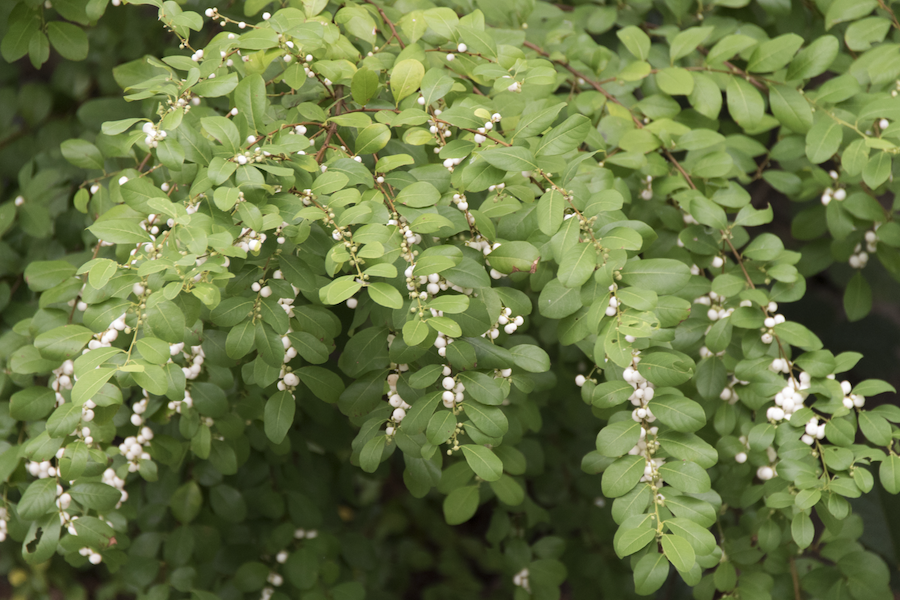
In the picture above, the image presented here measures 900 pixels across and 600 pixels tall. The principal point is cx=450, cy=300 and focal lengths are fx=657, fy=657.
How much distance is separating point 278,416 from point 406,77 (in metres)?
0.66

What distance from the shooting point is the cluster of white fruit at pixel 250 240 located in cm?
98

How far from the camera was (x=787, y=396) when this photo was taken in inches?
46.3

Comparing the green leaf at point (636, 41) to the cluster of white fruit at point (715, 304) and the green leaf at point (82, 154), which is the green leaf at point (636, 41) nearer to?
the cluster of white fruit at point (715, 304)

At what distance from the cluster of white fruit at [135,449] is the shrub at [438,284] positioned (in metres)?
0.01

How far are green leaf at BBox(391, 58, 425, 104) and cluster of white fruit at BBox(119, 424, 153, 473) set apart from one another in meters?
0.85

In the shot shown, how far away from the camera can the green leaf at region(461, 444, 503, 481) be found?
1044 mm

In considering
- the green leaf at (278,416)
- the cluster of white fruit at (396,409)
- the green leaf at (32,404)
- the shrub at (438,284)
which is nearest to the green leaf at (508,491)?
the shrub at (438,284)

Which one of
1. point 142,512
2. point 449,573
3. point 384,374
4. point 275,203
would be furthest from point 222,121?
point 449,573

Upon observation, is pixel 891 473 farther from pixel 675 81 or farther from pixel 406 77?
pixel 406 77

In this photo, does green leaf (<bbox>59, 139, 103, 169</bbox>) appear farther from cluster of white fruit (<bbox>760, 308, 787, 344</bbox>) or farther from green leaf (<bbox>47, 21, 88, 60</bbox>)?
cluster of white fruit (<bbox>760, 308, 787, 344</bbox>)

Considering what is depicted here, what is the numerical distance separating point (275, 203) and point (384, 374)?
14.0 inches

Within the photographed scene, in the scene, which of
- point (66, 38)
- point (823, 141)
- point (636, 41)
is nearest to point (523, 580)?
point (823, 141)

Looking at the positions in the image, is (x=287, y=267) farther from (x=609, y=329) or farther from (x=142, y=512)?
(x=142, y=512)

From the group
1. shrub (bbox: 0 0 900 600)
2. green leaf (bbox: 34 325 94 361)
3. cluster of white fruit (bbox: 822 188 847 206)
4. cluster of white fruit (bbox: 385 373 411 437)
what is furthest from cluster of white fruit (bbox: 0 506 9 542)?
cluster of white fruit (bbox: 822 188 847 206)
